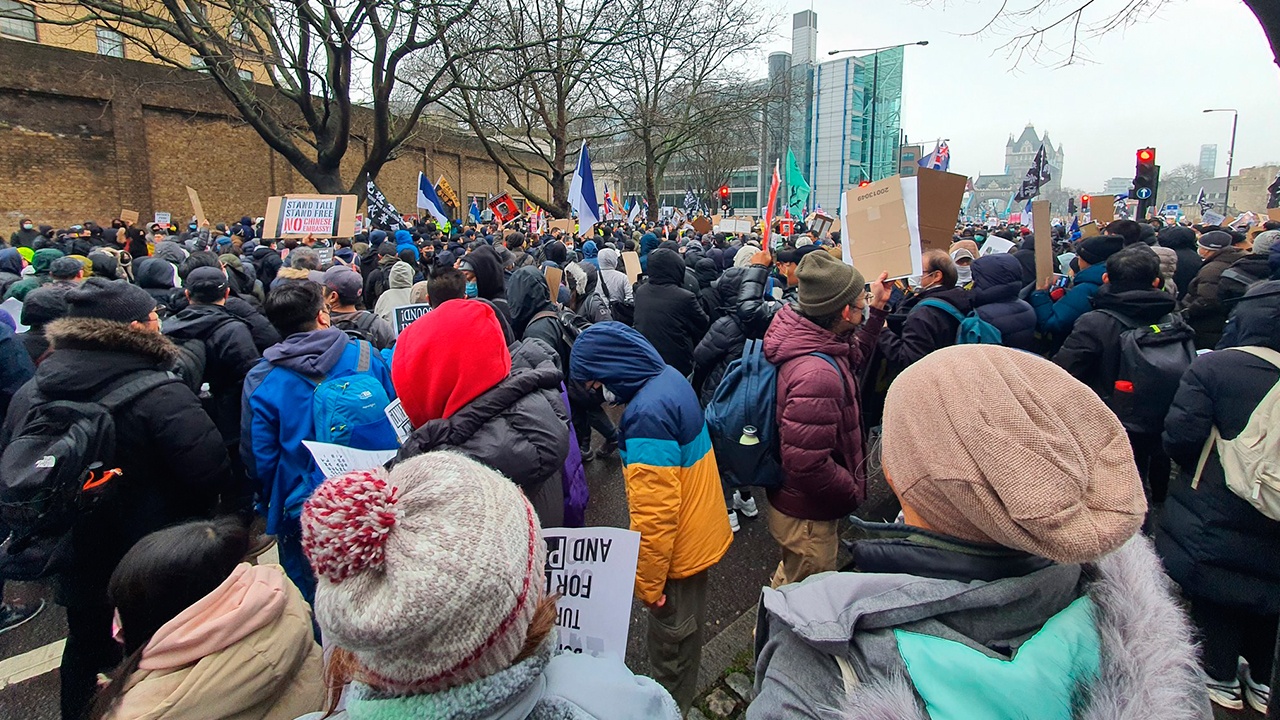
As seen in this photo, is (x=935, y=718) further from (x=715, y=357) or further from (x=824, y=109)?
(x=824, y=109)

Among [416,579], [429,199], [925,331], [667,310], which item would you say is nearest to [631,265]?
[667,310]

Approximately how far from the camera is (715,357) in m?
4.27

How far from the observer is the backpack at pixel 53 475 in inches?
86.1

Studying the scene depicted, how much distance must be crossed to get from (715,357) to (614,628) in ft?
8.04

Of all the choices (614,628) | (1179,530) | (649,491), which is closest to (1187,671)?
(614,628)

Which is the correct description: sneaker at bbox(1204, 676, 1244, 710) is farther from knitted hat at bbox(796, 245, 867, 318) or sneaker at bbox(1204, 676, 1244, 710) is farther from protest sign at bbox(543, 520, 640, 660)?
protest sign at bbox(543, 520, 640, 660)

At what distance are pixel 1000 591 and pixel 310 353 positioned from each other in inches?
108

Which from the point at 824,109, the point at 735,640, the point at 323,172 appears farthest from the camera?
the point at 824,109

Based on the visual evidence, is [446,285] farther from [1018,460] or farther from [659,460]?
[1018,460]

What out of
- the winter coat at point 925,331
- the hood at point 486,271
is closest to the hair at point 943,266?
the winter coat at point 925,331

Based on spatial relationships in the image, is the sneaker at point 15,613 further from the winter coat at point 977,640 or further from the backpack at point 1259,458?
the backpack at point 1259,458

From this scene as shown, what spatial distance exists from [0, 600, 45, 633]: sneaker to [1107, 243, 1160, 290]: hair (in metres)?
6.81

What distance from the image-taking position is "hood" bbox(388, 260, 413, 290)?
231 inches

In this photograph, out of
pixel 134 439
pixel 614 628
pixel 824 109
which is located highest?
pixel 824 109
